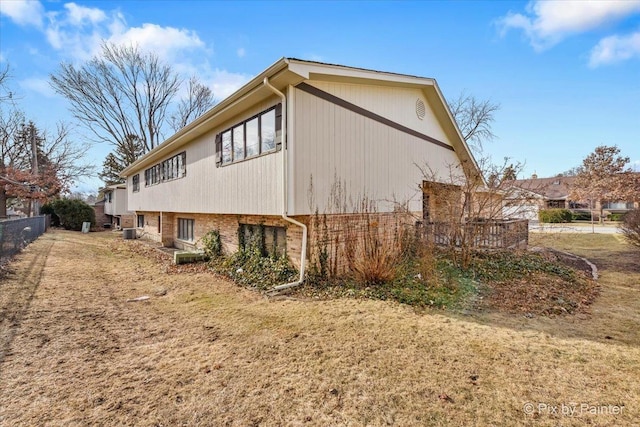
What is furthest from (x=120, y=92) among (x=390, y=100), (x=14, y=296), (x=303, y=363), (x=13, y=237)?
(x=303, y=363)

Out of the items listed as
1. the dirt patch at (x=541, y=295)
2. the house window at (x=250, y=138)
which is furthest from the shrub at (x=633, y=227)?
the house window at (x=250, y=138)

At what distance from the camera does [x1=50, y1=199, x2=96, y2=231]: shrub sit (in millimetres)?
24078

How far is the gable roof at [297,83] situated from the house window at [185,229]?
311cm

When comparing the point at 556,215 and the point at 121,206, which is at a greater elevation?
the point at 121,206

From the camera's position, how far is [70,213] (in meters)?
24.1

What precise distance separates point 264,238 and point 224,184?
1990 mm

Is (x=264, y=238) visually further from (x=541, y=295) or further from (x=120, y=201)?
(x=120, y=201)

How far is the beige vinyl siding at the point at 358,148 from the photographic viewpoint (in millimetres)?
6655

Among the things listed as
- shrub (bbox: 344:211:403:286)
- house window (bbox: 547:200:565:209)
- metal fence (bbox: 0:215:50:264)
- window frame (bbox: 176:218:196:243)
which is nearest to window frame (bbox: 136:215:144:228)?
metal fence (bbox: 0:215:50:264)

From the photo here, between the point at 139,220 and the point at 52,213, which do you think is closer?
the point at 139,220

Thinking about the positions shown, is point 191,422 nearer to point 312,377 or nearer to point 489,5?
point 312,377

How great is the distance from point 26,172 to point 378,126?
2989 centimetres

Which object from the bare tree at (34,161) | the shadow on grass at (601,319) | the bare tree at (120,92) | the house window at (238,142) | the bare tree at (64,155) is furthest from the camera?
the bare tree at (64,155)

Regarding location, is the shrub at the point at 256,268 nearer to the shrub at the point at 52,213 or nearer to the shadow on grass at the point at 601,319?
the shadow on grass at the point at 601,319
